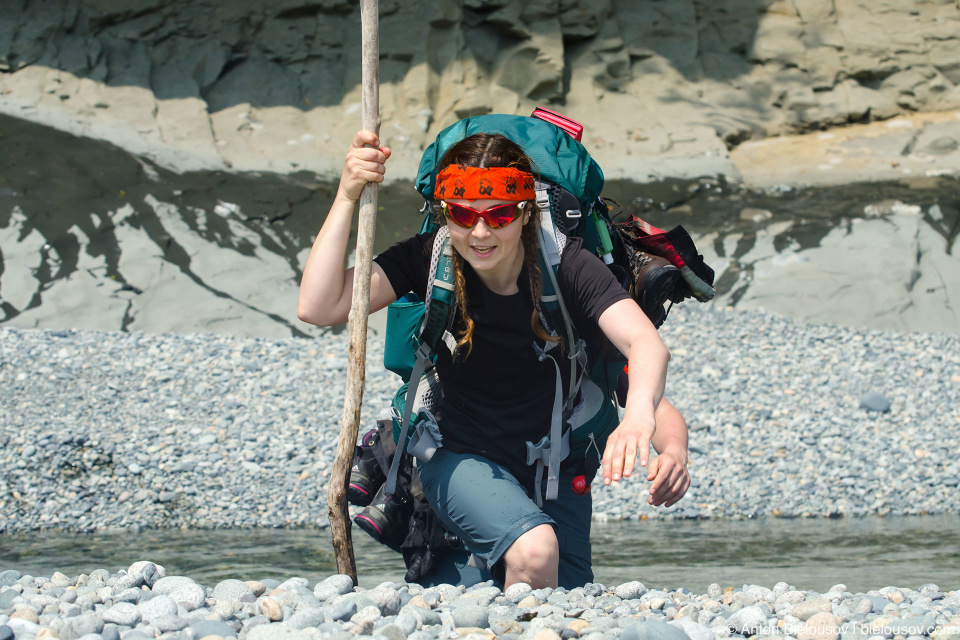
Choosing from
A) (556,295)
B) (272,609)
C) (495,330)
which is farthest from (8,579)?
(556,295)

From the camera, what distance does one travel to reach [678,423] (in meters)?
2.98

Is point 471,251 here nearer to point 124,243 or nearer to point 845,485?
point 845,485

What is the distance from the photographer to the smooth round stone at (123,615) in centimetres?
233

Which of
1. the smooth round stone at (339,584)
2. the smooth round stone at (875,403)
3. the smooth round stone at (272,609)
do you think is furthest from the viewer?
the smooth round stone at (875,403)

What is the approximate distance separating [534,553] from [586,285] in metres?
0.85

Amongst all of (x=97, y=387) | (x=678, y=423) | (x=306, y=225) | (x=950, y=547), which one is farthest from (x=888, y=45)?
(x=678, y=423)

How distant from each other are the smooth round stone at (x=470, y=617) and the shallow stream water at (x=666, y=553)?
2.34m

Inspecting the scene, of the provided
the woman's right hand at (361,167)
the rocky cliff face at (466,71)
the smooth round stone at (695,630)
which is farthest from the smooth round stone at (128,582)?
the rocky cliff face at (466,71)

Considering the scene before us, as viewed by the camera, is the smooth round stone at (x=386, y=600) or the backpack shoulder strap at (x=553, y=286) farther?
the backpack shoulder strap at (x=553, y=286)

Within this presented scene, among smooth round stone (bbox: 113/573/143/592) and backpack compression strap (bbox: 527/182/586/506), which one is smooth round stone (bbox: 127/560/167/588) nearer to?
smooth round stone (bbox: 113/573/143/592)

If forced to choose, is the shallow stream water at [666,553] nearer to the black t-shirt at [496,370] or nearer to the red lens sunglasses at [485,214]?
the black t-shirt at [496,370]

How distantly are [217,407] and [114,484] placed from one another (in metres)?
1.39

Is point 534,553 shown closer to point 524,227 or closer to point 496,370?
point 496,370

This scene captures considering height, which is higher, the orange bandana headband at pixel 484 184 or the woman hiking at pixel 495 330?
the orange bandana headband at pixel 484 184
